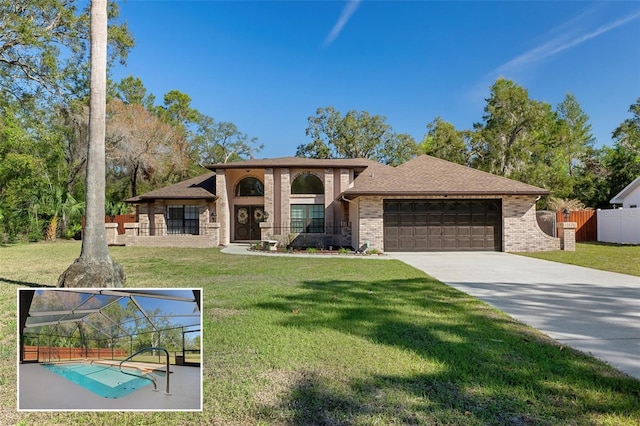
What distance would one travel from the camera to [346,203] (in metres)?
20.6

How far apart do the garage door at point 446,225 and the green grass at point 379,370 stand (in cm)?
1004

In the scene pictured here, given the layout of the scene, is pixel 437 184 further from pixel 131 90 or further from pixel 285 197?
pixel 131 90

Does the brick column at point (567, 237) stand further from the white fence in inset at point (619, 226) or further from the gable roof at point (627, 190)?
the gable roof at point (627, 190)

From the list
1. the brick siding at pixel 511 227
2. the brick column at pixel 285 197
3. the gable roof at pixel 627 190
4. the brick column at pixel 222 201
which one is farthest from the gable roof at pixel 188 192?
the gable roof at pixel 627 190

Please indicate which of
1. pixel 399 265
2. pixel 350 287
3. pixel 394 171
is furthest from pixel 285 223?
pixel 350 287

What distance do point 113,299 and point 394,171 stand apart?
17400 mm

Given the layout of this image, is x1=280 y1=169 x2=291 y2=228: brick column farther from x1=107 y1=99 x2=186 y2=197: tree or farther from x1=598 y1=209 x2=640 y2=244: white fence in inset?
x1=598 y1=209 x2=640 y2=244: white fence in inset

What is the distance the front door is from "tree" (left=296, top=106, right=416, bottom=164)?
18.3 meters

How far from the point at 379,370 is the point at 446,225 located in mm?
14128

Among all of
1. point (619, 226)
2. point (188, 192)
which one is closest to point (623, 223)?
point (619, 226)

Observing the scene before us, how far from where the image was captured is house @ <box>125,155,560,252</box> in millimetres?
16250

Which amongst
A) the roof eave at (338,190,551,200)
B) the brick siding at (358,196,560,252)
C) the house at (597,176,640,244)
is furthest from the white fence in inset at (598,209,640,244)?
the roof eave at (338,190,551,200)

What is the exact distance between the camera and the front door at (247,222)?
22.7 m

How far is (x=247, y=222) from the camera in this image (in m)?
22.8
